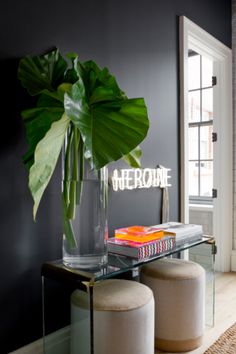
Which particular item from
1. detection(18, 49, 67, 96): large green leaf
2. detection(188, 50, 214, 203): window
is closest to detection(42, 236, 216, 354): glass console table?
detection(18, 49, 67, 96): large green leaf

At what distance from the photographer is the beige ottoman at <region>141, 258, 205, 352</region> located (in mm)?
1924

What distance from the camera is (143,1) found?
2436 millimetres

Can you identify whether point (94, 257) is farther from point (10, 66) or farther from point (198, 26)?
point (198, 26)

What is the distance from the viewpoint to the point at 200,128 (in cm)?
428

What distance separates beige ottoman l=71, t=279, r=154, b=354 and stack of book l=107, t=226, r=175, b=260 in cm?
21

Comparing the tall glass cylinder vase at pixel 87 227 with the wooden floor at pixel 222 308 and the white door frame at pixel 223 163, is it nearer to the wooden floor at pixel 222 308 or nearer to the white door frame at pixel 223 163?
the wooden floor at pixel 222 308

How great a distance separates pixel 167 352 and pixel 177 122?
63.7 inches

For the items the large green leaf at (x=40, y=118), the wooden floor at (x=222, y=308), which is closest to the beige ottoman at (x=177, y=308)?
the wooden floor at (x=222, y=308)

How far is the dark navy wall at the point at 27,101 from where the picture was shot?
1612 millimetres

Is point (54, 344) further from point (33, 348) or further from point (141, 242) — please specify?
point (141, 242)

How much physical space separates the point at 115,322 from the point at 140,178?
3.37 ft

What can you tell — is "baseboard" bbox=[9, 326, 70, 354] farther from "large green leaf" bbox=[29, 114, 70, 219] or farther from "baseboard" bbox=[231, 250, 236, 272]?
"baseboard" bbox=[231, 250, 236, 272]

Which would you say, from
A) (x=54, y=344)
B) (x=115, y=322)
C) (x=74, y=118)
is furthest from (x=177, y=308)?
(x=74, y=118)

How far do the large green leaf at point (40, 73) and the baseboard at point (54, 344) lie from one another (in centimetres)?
118
